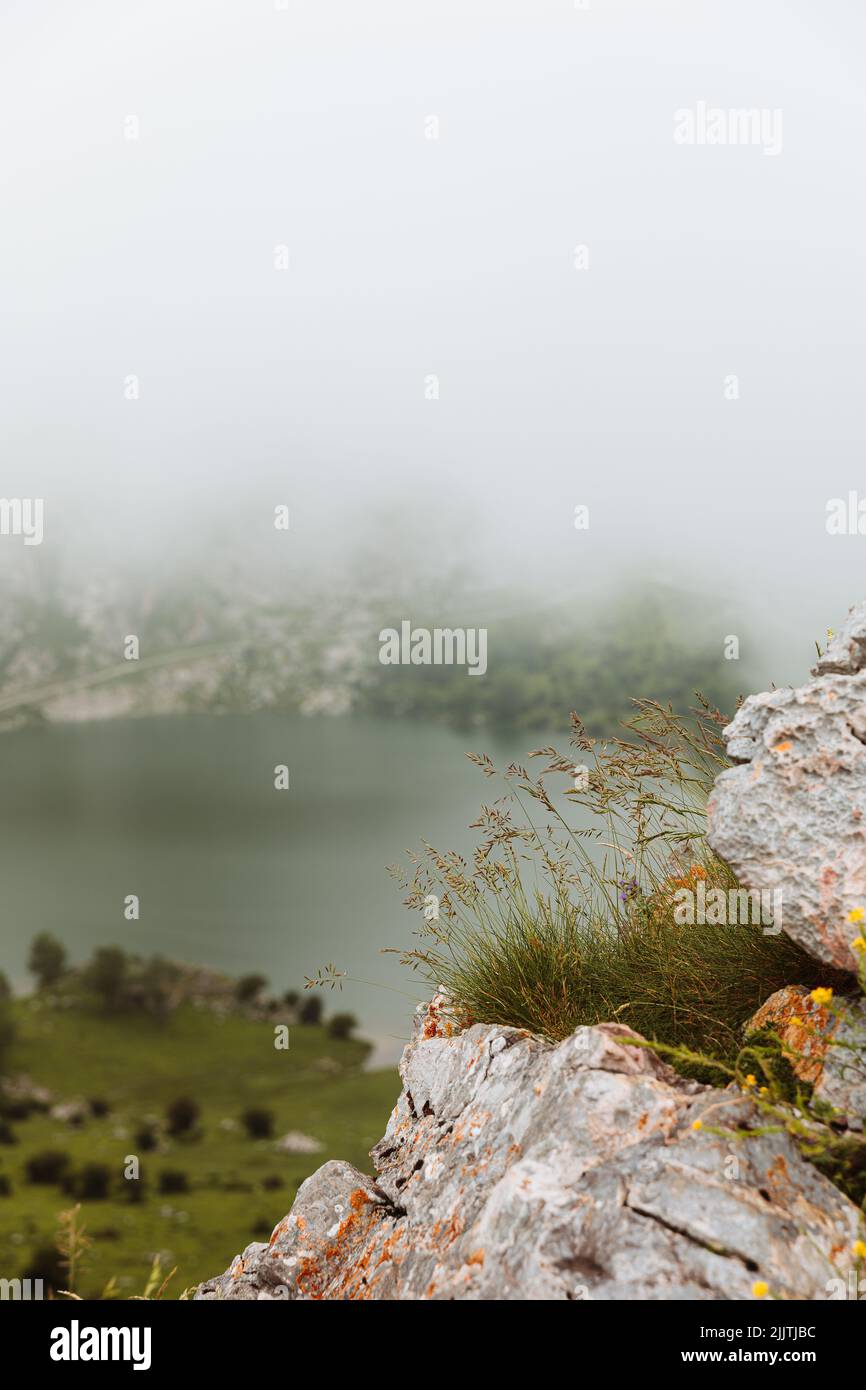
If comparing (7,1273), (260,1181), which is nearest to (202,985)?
(260,1181)

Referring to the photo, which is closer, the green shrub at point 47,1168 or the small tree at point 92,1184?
the small tree at point 92,1184

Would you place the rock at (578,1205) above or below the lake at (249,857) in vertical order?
above

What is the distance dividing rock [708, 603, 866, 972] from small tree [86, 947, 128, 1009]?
12834 cm

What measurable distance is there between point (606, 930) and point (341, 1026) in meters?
124

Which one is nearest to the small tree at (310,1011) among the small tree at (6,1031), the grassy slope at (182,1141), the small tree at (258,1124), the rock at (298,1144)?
the grassy slope at (182,1141)

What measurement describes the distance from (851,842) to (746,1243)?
1.53 meters

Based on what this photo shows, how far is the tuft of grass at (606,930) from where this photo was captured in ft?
13.4

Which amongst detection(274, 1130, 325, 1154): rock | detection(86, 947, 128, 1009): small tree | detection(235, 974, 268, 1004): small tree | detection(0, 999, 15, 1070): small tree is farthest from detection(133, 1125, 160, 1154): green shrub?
detection(0, 999, 15, 1070): small tree

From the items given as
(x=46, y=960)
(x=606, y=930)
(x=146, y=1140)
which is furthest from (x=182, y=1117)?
(x=606, y=930)

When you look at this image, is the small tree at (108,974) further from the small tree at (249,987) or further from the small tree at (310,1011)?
the small tree at (310,1011)

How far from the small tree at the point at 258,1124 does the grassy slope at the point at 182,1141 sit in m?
1.21

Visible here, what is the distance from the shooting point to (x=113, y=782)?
182 m

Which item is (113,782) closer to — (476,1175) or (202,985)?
(202,985)

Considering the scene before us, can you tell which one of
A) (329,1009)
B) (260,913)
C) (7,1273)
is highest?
(260,913)
